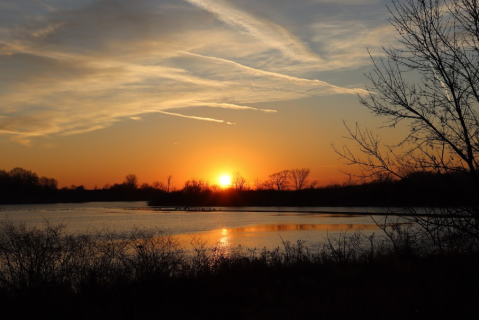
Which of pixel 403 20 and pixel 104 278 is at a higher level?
pixel 403 20

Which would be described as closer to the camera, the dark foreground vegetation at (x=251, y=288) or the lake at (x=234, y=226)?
the dark foreground vegetation at (x=251, y=288)

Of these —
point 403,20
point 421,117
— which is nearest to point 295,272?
point 421,117

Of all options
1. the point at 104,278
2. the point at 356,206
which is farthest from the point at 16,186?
the point at 104,278

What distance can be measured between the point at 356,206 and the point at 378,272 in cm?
8650

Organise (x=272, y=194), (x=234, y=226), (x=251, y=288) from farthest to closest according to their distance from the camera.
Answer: (x=272, y=194)
(x=234, y=226)
(x=251, y=288)

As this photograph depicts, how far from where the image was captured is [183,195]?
429 ft

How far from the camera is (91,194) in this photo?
623 ft

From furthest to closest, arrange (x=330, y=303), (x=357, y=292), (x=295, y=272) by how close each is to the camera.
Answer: (x=295, y=272) → (x=357, y=292) → (x=330, y=303)

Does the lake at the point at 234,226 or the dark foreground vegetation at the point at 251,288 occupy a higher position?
the dark foreground vegetation at the point at 251,288

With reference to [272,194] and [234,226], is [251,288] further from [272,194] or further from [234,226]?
[272,194]

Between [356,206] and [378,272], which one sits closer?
[378,272]

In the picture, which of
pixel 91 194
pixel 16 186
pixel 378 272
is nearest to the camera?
pixel 378 272

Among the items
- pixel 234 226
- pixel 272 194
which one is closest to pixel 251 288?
pixel 234 226

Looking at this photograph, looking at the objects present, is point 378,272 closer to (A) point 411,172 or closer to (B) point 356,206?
(A) point 411,172
